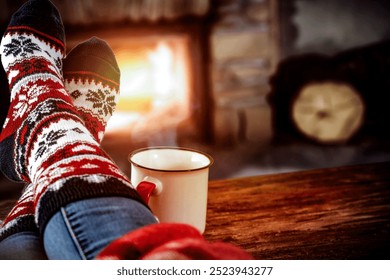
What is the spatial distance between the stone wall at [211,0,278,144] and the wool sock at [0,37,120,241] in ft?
1.55

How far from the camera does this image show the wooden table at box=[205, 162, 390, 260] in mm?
485

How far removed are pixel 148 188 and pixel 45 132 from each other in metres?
0.15

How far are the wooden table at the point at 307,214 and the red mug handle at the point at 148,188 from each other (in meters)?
0.11

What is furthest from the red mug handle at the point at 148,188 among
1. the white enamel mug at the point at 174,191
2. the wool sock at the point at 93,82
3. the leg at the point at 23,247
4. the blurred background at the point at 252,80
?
the blurred background at the point at 252,80

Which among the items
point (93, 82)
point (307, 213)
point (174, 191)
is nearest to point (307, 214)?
point (307, 213)

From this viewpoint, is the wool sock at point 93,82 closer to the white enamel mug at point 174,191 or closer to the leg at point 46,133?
the leg at point 46,133

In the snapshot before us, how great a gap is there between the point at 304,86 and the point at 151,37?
49cm

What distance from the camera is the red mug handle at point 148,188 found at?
0.43 metres

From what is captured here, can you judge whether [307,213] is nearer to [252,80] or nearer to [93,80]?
[93,80]

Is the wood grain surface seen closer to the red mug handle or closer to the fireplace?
the red mug handle

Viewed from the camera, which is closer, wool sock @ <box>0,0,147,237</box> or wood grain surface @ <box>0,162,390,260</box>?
wool sock @ <box>0,0,147,237</box>

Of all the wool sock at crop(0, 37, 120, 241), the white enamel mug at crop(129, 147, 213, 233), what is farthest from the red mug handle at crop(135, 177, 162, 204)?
the wool sock at crop(0, 37, 120, 241)

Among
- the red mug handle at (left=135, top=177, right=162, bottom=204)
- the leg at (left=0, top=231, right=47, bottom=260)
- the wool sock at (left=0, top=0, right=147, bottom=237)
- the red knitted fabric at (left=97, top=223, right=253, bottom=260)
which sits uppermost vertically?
the wool sock at (left=0, top=0, right=147, bottom=237)
